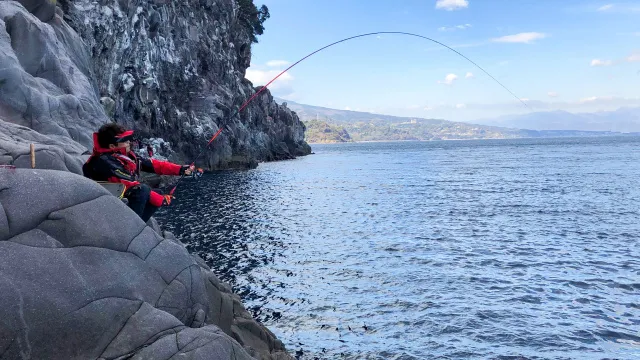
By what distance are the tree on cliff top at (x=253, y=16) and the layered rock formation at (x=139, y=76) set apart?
4.39m

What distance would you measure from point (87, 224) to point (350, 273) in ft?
43.0

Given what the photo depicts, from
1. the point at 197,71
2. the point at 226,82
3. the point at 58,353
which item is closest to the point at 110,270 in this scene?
the point at 58,353

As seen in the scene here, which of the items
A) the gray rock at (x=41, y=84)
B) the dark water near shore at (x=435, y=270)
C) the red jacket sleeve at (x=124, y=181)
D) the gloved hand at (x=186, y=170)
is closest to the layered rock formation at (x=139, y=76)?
the gray rock at (x=41, y=84)

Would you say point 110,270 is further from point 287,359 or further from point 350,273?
point 350,273

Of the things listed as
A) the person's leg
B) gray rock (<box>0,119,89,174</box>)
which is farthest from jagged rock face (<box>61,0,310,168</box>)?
the person's leg

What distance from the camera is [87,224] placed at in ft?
23.6

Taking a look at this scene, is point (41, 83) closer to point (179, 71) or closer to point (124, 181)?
point (124, 181)

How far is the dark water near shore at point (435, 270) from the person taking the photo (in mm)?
12773

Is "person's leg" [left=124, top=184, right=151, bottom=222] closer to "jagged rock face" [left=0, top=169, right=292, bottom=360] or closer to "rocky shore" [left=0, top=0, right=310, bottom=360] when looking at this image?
"rocky shore" [left=0, top=0, right=310, bottom=360]

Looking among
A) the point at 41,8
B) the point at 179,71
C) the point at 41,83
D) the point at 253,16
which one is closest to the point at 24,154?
the point at 41,83

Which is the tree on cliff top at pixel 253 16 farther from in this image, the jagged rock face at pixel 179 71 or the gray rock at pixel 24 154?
the gray rock at pixel 24 154

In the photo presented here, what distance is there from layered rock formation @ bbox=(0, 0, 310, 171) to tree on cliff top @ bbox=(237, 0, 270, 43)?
14.4 ft

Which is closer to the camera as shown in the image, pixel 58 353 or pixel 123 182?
Result: pixel 58 353

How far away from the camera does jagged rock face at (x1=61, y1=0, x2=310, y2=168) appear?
45969mm
